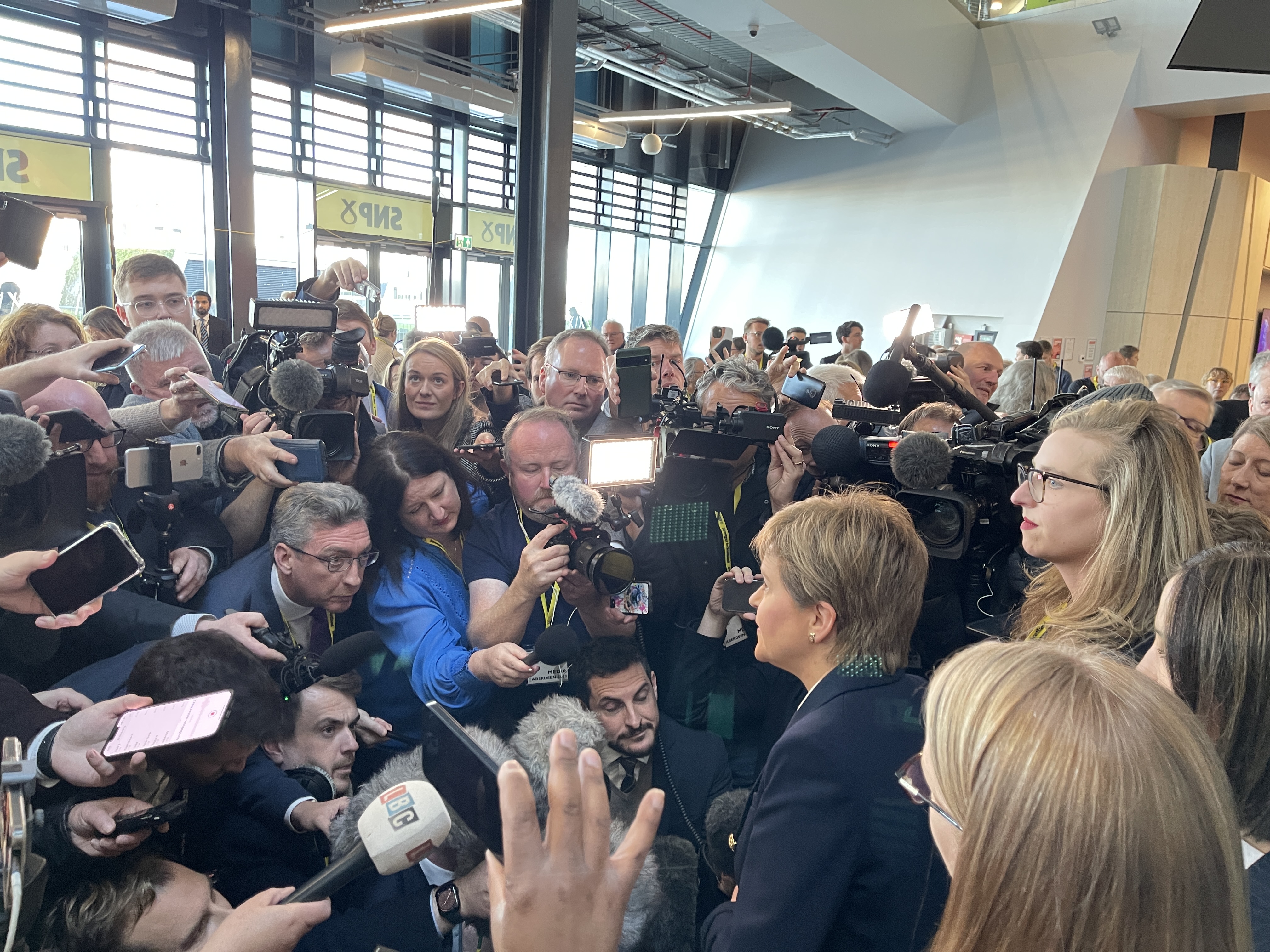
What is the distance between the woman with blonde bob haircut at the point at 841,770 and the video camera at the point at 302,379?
4.11ft

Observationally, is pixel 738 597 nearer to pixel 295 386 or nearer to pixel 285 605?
pixel 285 605

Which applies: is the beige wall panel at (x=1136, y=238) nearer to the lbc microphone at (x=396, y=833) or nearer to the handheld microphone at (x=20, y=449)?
the lbc microphone at (x=396, y=833)

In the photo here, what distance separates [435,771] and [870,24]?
9.08 m

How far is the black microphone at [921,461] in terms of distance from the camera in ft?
6.93

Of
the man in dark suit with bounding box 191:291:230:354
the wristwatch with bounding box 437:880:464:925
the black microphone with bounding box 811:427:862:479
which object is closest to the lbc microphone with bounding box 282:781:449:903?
the wristwatch with bounding box 437:880:464:925

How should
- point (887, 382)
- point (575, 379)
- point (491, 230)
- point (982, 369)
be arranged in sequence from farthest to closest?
1. point (491, 230)
2. point (982, 369)
3. point (575, 379)
4. point (887, 382)

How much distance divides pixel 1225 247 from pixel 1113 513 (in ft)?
34.2

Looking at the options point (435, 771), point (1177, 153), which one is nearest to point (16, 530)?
point (435, 771)

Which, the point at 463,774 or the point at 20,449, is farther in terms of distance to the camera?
the point at 20,449

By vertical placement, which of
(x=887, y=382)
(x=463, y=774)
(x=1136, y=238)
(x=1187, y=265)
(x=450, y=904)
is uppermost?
(x=1136, y=238)

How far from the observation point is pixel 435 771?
112 centimetres

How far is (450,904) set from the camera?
1.62 m

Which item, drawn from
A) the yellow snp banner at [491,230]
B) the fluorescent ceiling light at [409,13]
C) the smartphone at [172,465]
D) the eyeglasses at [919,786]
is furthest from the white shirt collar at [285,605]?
the yellow snp banner at [491,230]

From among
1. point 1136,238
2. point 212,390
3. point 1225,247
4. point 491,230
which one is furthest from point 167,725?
point 1225,247
